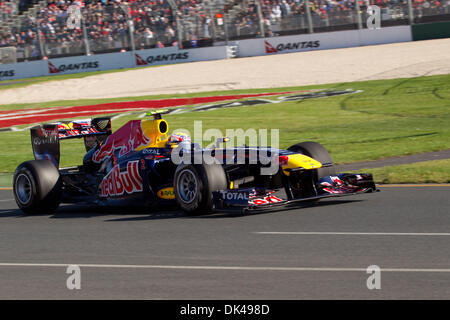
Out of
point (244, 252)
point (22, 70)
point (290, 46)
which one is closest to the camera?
point (244, 252)

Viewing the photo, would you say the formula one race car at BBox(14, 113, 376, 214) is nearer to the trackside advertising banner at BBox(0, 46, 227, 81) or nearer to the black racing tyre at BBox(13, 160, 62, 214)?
the black racing tyre at BBox(13, 160, 62, 214)

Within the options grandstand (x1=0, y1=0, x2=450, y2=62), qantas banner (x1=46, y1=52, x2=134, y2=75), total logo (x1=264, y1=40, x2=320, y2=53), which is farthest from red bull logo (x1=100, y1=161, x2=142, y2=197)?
qantas banner (x1=46, y1=52, x2=134, y2=75)

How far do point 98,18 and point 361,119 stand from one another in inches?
877

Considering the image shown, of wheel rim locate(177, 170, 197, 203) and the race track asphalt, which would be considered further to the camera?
wheel rim locate(177, 170, 197, 203)

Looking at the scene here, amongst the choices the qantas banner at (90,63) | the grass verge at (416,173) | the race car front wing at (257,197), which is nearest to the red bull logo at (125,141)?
the race car front wing at (257,197)

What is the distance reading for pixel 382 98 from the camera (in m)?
22.1

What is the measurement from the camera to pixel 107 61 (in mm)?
38344

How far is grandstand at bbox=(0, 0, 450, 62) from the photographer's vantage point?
107 ft

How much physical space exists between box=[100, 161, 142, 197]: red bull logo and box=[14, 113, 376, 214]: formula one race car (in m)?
0.01

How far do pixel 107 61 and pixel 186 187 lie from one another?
30.6 meters

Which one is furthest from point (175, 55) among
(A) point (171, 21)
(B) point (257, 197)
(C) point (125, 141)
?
(B) point (257, 197)

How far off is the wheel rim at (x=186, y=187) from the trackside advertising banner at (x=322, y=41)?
25.4m

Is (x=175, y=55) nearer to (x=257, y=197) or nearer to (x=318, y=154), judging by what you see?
(x=318, y=154)

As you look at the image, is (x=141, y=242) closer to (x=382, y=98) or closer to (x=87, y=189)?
(x=87, y=189)
